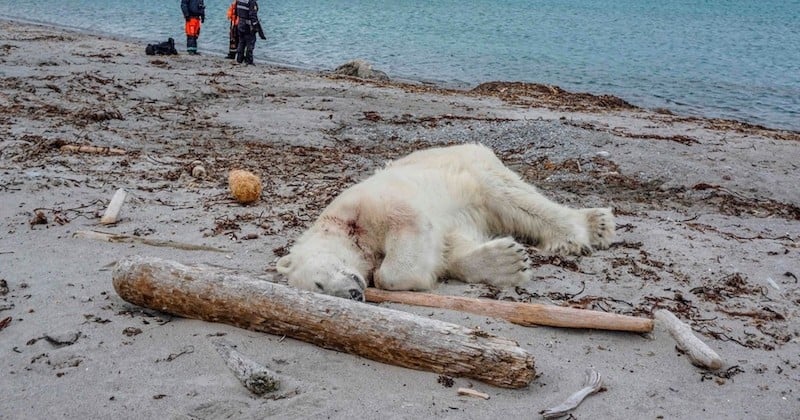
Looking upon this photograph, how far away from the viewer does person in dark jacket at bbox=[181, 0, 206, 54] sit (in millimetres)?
21766

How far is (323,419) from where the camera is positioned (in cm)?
306

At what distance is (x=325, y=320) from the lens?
362 centimetres

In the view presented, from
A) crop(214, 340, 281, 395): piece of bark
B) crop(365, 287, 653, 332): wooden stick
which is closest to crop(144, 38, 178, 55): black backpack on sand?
crop(365, 287, 653, 332): wooden stick

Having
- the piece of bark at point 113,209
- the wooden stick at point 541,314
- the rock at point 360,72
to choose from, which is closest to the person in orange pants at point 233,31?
the rock at point 360,72

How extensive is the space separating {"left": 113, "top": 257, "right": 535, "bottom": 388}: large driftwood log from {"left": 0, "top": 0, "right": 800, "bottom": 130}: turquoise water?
57.7 feet

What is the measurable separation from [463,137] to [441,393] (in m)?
7.26

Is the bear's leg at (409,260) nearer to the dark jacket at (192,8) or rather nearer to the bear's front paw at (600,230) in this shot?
the bear's front paw at (600,230)

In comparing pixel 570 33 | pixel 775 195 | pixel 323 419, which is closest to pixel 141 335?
pixel 323 419

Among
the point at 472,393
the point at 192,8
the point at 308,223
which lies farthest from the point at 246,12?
the point at 472,393

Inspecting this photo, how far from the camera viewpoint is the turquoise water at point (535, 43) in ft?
80.3

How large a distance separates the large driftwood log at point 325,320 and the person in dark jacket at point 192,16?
1942cm

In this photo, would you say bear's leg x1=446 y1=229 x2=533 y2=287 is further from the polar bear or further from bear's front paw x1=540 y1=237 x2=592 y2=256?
bear's front paw x1=540 y1=237 x2=592 y2=256

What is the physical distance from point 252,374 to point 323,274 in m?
0.90

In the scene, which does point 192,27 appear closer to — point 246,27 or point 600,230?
point 246,27
